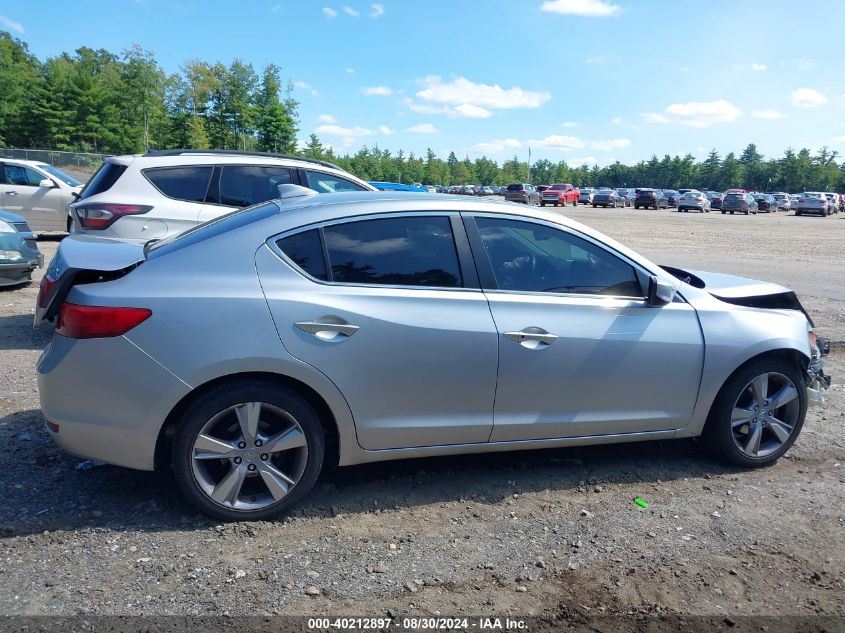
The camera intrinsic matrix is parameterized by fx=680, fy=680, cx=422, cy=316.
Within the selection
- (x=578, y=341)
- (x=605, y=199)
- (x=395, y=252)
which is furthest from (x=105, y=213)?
(x=605, y=199)

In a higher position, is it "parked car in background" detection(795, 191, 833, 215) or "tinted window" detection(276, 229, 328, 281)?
"tinted window" detection(276, 229, 328, 281)

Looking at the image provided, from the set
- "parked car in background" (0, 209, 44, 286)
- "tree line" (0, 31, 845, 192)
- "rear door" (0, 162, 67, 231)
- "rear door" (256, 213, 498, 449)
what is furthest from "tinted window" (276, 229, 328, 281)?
"tree line" (0, 31, 845, 192)

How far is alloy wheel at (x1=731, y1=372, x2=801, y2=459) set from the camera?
4309mm

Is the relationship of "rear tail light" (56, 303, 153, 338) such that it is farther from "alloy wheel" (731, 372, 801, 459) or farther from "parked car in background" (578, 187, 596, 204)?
"parked car in background" (578, 187, 596, 204)

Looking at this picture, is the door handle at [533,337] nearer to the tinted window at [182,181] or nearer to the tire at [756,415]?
the tire at [756,415]

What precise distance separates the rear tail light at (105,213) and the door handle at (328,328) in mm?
4422

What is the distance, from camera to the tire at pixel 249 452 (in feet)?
10.9

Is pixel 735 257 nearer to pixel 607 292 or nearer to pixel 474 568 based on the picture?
pixel 607 292

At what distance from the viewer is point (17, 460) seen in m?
4.11

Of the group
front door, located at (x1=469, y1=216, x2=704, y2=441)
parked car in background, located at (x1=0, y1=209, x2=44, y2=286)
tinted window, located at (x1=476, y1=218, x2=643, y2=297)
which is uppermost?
tinted window, located at (x1=476, y1=218, x2=643, y2=297)

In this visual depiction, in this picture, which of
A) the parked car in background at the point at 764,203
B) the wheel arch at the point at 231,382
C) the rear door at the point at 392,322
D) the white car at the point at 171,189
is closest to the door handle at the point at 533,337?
the rear door at the point at 392,322

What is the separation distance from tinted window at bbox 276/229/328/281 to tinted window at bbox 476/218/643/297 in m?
0.95

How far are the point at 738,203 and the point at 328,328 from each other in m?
58.4

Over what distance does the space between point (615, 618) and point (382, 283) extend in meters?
1.95
